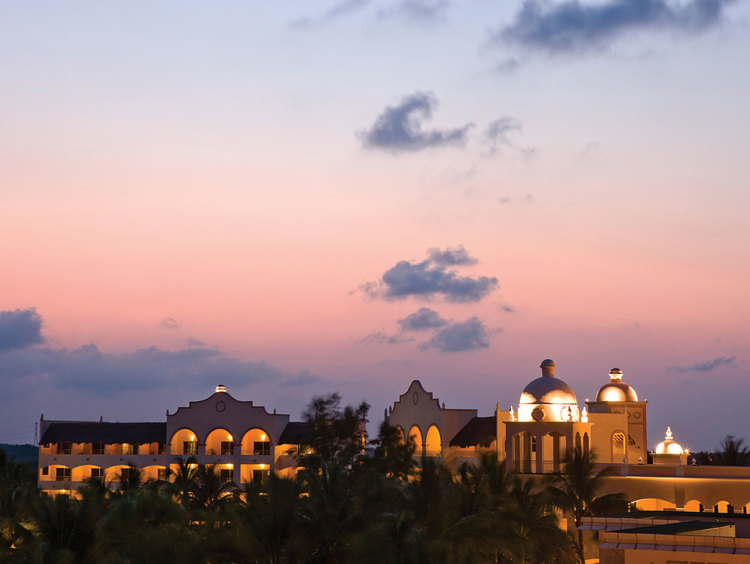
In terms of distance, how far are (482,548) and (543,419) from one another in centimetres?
2803

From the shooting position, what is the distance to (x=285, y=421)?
9119 centimetres

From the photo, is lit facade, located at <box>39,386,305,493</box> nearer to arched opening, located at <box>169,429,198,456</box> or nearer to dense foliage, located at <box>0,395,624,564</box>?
arched opening, located at <box>169,429,198,456</box>

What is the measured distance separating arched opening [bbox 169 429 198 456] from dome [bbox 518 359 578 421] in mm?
33010

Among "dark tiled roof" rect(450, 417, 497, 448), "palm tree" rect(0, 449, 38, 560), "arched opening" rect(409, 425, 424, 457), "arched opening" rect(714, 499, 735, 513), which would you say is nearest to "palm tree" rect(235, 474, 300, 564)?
"palm tree" rect(0, 449, 38, 560)

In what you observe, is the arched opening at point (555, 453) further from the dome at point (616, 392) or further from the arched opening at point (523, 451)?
the dome at point (616, 392)

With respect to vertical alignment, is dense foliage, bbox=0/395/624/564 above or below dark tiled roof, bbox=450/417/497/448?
below

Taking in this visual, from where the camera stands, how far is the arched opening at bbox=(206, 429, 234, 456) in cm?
8988

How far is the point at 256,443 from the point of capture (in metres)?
90.5

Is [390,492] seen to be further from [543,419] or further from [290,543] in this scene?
[543,419]

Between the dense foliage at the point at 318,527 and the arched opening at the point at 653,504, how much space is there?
42.6 feet

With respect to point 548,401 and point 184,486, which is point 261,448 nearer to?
point 184,486

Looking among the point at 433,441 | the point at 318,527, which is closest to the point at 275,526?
the point at 318,527

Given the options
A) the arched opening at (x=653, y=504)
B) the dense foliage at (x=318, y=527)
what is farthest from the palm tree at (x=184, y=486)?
the arched opening at (x=653, y=504)

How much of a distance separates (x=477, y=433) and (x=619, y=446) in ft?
31.4
